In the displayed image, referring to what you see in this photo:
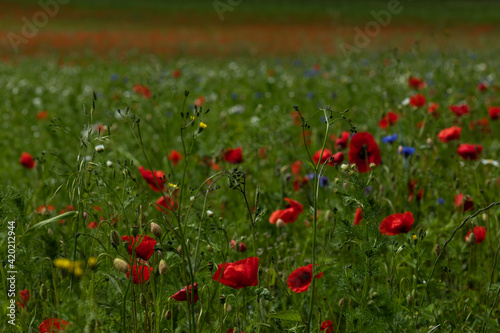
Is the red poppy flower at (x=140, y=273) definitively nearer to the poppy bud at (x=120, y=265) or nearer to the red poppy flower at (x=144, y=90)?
the poppy bud at (x=120, y=265)

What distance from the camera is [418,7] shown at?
A: 3016cm

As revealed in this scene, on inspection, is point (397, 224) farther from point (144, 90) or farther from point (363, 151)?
point (144, 90)

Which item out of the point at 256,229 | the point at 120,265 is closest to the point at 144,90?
the point at 256,229

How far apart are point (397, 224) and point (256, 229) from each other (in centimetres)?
83

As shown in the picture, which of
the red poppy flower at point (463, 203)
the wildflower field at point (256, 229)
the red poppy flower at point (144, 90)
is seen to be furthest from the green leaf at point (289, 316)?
the red poppy flower at point (144, 90)

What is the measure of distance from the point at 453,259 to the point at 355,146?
56cm

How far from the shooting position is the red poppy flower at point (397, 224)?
4.78ft

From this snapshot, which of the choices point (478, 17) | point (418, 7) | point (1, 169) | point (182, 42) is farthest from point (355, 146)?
point (418, 7)

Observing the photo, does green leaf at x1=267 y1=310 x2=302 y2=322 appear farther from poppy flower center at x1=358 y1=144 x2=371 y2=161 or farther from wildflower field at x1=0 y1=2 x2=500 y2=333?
poppy flower center at x1=358 y1=144 x2=371 y2=161

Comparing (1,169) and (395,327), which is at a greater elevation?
(395,327)

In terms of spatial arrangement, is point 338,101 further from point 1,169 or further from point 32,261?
point 32,261

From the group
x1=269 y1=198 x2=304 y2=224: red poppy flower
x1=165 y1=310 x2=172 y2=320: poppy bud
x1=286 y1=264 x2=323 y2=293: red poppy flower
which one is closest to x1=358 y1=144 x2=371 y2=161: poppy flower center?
x1=269 y1=198 x2=304 y2=224: red poppy flower

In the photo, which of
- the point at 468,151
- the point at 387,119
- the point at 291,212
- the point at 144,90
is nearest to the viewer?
the point at 291,212

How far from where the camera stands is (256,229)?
7.18 ft
